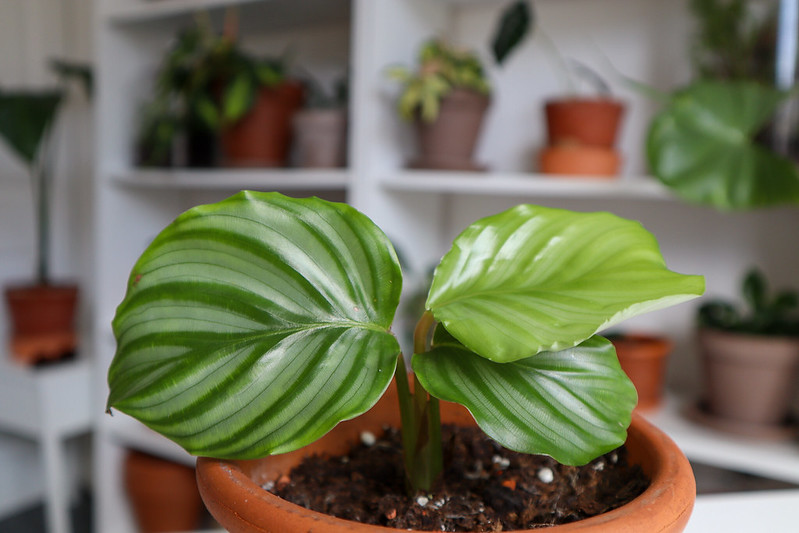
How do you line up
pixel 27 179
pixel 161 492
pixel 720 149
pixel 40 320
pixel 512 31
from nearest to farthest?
pixel 720 149 < pixel 512 31 < pixel 161 492 < pixel 40 320 < pixel 27 179

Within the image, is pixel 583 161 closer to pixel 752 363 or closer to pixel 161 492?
pixel 752 363

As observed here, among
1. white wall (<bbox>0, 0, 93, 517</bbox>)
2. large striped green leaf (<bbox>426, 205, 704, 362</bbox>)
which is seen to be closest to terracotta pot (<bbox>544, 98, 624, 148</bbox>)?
large striped green leaf (<bbox>426, 205, 704, 362</bbox>)

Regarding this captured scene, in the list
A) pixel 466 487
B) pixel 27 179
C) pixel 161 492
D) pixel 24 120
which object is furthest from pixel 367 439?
pixel 27 179

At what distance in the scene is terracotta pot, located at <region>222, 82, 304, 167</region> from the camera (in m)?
1.42

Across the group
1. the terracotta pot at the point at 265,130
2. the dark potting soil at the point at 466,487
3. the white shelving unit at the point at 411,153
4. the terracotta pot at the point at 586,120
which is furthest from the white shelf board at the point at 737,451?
the terracotta pot at the point at 265,130

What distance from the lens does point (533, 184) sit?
1146 mm

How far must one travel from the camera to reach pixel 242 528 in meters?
0.34

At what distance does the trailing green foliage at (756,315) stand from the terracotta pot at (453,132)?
0.51 metres

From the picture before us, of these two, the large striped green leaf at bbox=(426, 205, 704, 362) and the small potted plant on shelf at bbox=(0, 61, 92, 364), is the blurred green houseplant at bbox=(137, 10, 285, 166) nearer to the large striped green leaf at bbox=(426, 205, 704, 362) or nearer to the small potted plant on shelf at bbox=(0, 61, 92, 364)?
the small potted plant on shelf at bbox=(0, 61, 92, 364)

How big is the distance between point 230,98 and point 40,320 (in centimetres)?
93

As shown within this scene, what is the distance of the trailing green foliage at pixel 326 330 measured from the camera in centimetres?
35

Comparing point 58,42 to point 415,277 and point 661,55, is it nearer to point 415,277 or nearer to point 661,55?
point 415,277

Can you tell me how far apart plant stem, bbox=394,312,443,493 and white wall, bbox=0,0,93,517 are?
1.87m

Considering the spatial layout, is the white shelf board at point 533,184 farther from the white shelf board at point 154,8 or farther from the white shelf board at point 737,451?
the white shelf board at point 154,8
